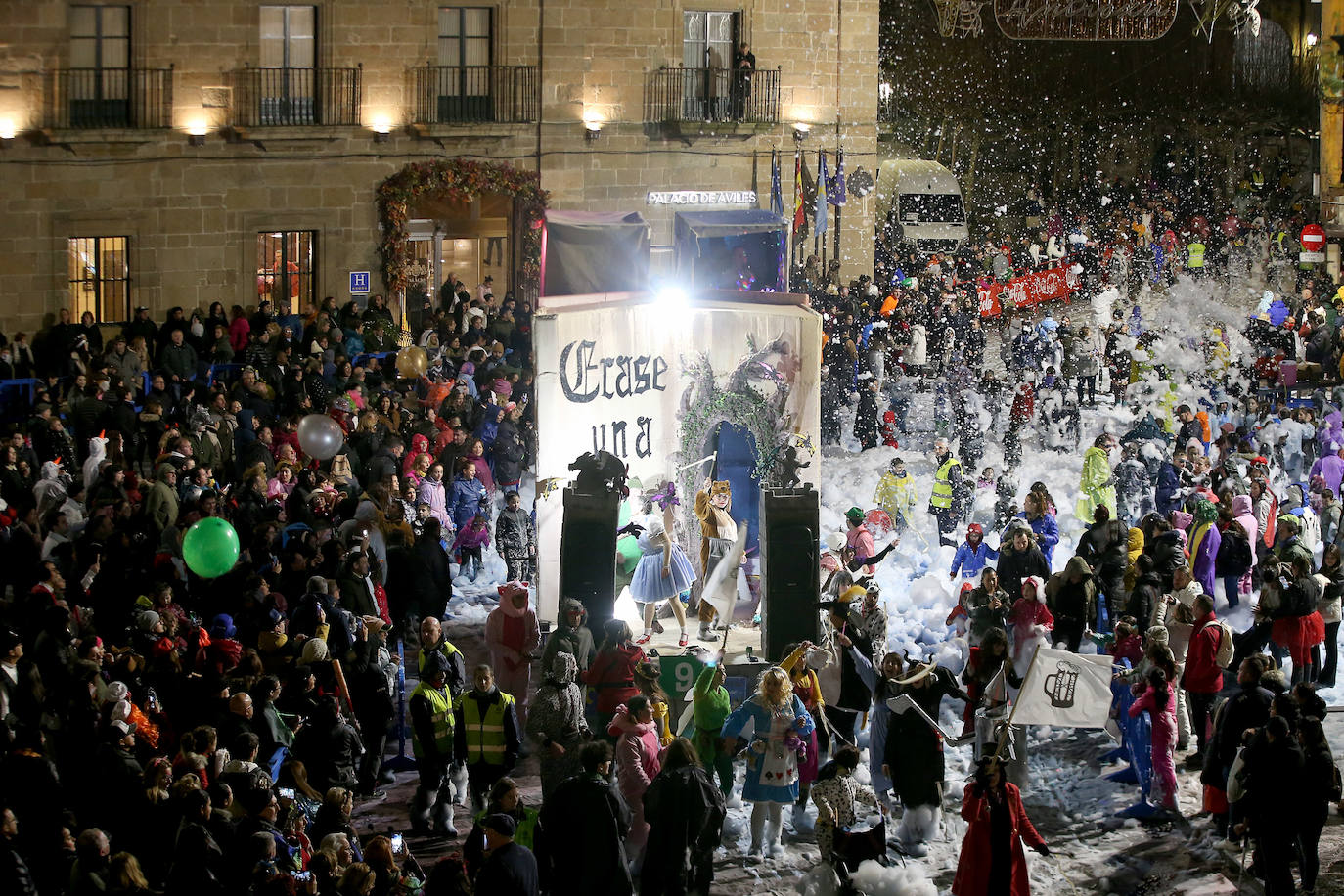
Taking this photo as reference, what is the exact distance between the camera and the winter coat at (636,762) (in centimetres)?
1090

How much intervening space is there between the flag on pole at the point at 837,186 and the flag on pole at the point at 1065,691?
58.2ft

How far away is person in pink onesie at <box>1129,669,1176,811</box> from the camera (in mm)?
12031

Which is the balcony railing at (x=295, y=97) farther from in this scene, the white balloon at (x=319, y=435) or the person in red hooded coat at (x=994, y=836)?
the person in red hooded coat at (x=994, y=836)

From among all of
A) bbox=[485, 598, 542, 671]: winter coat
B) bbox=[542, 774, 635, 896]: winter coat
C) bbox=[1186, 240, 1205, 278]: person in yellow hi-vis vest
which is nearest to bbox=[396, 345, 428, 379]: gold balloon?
bbox=[485, 598, 542, 671]: winter coat

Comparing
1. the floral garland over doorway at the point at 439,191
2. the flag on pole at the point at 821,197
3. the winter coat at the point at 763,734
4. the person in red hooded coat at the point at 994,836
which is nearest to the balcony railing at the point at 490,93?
the floral garland over doorway at the point at 439,191

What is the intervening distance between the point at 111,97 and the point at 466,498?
14547mm

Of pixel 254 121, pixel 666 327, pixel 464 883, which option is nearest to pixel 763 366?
pixel 666 327

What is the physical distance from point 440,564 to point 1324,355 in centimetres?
1477

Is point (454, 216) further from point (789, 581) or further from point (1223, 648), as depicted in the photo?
point (1223, 648)

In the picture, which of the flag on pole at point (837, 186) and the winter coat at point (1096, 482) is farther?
the flag on pole at point (837, 186)

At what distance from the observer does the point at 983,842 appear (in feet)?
33.0

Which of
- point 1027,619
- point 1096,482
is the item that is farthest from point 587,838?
point 1096,482

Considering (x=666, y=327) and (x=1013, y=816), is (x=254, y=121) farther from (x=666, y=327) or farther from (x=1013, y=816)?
(x=1013, y=816)

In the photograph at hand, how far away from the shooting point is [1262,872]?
10609 millimetres
